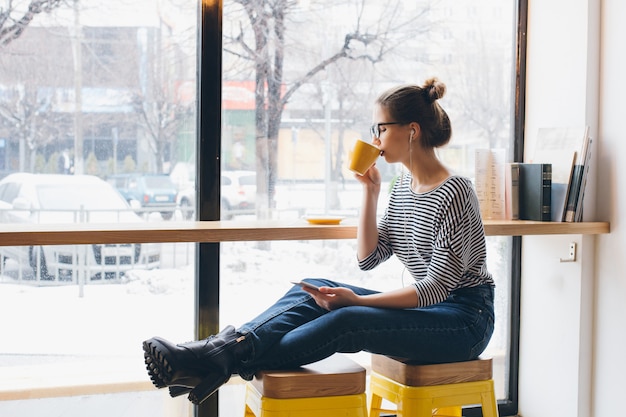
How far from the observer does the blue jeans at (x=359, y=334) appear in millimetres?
2059

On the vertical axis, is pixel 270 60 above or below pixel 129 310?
above

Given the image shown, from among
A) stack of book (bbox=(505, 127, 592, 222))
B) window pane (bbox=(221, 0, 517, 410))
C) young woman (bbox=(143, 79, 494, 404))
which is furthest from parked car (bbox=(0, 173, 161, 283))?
stack of book (bbox=(505, 127, 592, 222))

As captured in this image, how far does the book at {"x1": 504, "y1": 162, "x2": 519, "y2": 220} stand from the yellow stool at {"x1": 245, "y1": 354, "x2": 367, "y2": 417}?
929 millimetres

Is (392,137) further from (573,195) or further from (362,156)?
(573,195)

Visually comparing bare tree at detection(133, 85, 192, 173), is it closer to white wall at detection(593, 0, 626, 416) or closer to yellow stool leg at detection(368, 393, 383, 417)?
yellow stool leg at detection(368, 393, 383, 417)

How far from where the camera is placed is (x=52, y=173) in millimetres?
2477

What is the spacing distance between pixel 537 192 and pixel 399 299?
785mm

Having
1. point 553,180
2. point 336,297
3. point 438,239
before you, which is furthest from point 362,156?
point 553,180

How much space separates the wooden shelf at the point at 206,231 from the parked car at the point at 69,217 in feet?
0.53

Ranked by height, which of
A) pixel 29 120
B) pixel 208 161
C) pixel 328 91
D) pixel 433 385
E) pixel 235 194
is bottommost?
pixel 433 385

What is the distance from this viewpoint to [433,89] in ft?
Answer: 7.60

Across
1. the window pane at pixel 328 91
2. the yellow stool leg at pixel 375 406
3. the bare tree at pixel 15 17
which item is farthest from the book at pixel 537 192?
the bare tree at pixel 15 17

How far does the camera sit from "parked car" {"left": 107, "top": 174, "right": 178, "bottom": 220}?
8.36 ft

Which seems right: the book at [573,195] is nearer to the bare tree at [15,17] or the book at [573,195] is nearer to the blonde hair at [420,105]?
the blonde hair at [420,105]
